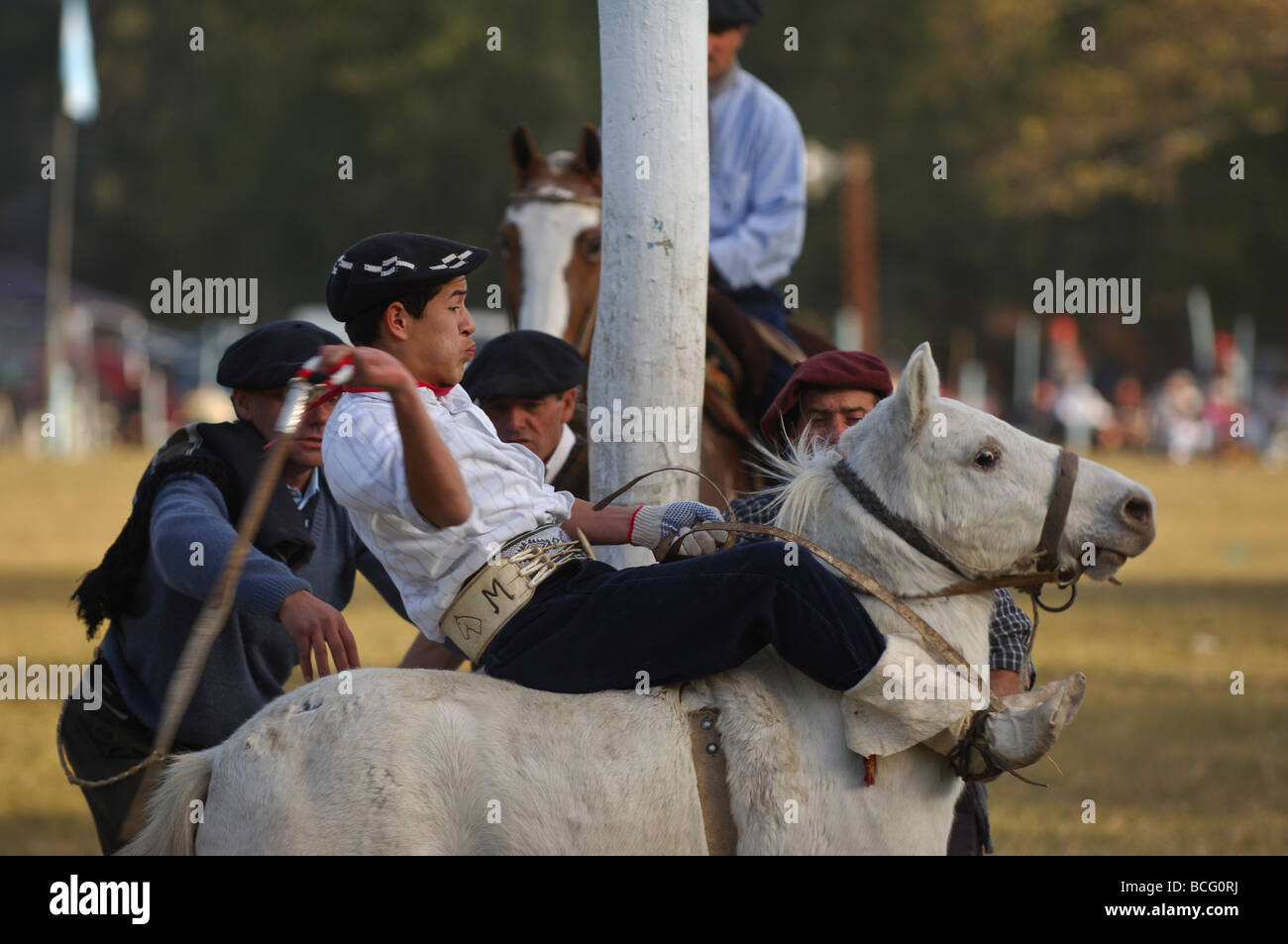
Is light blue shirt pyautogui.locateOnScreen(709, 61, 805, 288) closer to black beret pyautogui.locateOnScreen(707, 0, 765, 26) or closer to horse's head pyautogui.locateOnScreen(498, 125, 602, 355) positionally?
black beret pyautogui.locateOnScreen(707, 0, 765, 26)

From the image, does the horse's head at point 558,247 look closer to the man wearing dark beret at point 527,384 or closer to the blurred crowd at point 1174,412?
the man wearing dark beret at point 527,384

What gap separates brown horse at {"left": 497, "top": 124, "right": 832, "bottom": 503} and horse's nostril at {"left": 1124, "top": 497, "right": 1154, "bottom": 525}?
2799 mm

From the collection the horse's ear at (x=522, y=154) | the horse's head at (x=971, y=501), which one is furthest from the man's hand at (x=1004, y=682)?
the horse's ear at (x=522, y=154)

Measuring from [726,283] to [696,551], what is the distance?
3515 mm

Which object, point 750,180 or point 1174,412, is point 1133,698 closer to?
point 750,180

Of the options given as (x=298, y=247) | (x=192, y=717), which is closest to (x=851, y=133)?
(x=298, y=247)

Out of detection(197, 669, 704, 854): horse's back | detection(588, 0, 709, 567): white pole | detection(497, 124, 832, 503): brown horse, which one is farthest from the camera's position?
detection(497, 124, 832, 503): brown horse

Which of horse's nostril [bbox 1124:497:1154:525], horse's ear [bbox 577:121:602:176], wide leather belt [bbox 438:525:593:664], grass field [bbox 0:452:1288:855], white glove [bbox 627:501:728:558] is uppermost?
horse's ear [bbox 577:121:602:176]

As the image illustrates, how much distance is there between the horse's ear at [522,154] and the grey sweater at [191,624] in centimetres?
311

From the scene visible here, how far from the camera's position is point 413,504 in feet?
11.2

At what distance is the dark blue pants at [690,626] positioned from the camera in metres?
3.41

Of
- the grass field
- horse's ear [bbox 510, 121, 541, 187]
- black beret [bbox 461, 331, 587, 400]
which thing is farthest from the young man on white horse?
horse's ear [bbox 510, 121, 541, 187]

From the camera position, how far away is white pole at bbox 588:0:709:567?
4.85m
